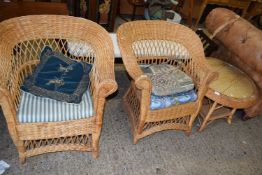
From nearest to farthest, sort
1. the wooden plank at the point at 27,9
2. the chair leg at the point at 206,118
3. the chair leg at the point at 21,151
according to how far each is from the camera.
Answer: the chair leg at the point at 21,151 → the chair leg at the point at 206,118 → the wooden plank at the point at 27,9

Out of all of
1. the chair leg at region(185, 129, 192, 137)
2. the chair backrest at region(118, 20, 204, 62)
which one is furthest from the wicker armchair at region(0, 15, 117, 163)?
the chair leg at region(185, 129, 192, 137)

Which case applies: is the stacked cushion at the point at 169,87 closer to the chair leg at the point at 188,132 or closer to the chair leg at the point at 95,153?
the chair leg at the point at 188,132

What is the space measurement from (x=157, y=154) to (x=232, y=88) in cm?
77

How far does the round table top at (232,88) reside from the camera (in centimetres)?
→ 177

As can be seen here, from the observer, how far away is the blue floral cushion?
1.34 m

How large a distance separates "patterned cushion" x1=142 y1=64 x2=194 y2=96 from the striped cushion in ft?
1.52

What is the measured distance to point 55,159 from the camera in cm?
159

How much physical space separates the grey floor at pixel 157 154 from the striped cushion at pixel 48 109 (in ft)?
1.38

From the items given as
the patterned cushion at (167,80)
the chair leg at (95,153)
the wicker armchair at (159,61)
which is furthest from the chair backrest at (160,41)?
the chair leg at (95,153)

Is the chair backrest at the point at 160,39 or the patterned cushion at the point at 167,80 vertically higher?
the chair backrest at the point at 160,39

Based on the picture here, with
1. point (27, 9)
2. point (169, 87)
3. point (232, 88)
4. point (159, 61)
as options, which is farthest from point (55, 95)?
point (232, 88)

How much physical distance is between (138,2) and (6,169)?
7.90 ft

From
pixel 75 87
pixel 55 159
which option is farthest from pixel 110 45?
pixel 55 159

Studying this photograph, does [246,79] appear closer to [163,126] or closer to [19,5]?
[163,126]
